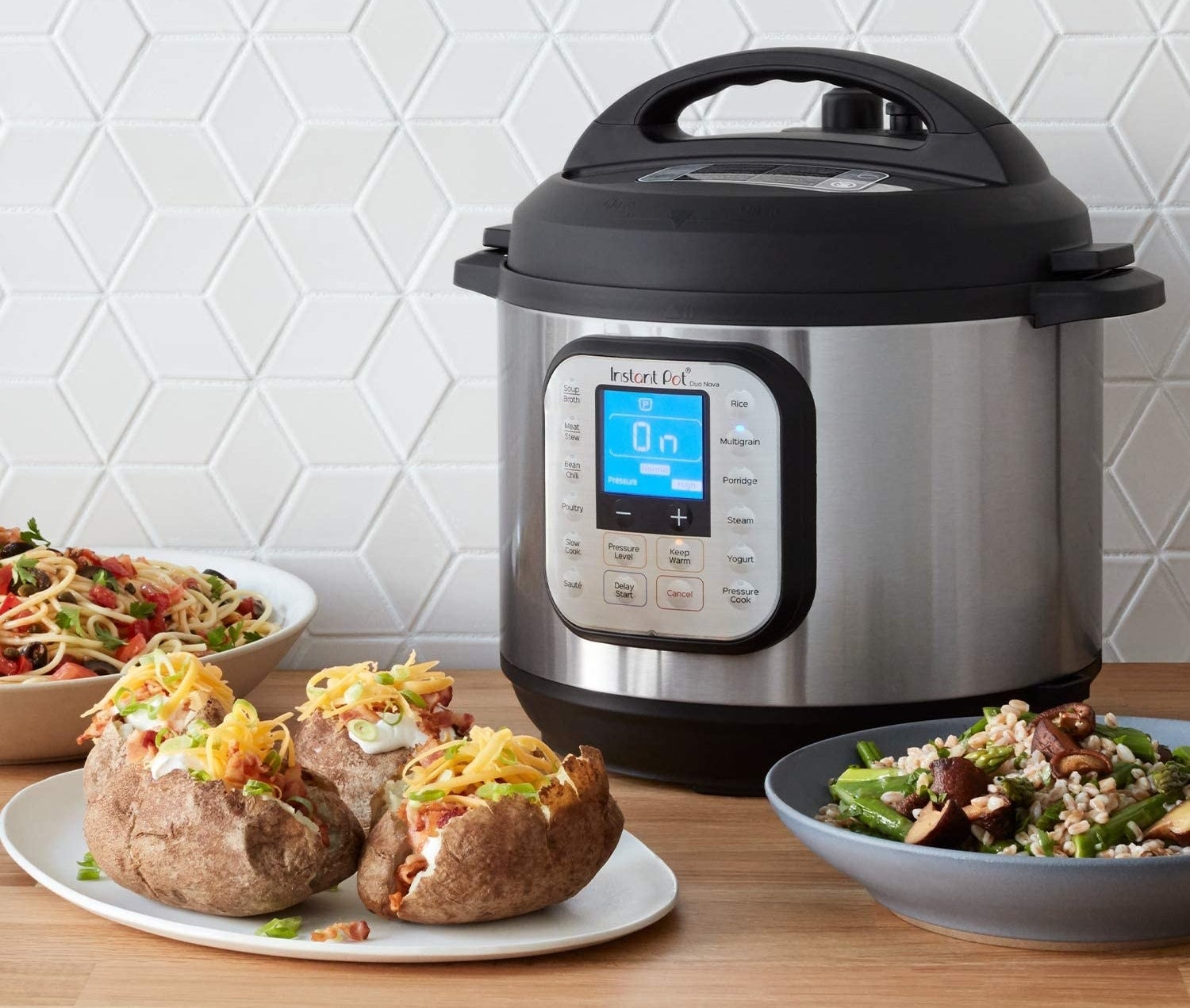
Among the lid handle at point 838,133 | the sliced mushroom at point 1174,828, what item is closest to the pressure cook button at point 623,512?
the lid handle at point 838,133

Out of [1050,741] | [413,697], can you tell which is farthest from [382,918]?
[1050,741]

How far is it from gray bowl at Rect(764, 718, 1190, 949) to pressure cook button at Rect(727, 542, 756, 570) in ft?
0.51

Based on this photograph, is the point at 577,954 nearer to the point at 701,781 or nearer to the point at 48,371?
the point at 701,781

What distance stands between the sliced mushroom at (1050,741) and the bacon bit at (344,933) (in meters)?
0.36

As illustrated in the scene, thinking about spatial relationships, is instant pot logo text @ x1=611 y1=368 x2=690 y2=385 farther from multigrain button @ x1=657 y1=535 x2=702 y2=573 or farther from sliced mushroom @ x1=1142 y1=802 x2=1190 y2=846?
sliced mushroom @ x1=1142 y1=802 x2=1190 y2=846

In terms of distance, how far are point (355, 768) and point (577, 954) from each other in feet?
0.54

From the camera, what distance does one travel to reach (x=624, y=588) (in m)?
0.99

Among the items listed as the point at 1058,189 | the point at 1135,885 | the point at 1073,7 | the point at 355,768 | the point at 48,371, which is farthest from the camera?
the point at 48,371

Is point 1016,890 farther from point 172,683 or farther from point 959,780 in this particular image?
point 172,683

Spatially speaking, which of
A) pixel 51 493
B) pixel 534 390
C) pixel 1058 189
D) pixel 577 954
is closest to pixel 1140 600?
pixel 1058 189

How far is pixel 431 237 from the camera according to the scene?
1339 millimetres

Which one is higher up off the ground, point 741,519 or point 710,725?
point 741,519

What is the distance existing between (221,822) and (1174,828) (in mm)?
472

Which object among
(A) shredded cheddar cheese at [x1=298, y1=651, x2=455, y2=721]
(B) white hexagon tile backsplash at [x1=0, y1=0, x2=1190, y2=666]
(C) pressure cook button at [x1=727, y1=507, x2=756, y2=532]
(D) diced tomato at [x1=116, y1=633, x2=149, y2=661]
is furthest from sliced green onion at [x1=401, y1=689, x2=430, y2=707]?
(B) white hexagon tile backsplash at [x1=0, y1=0, x2=1190, y2=666]
